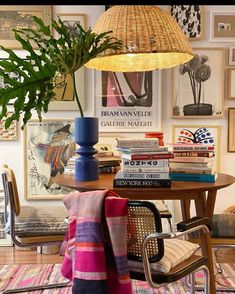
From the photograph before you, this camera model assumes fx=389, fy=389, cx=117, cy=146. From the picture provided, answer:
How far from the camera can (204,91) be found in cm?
336

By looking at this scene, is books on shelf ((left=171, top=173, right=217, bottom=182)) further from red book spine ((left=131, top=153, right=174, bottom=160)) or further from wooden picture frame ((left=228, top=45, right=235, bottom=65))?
wooden picture frame ((left=228, top=45, right=235, bottom=65))

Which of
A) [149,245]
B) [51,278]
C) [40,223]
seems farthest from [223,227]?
[51,278]

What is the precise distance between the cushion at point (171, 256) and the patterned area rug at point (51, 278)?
2.95 ft

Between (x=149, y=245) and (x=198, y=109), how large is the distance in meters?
2.06

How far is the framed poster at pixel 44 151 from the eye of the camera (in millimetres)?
3404

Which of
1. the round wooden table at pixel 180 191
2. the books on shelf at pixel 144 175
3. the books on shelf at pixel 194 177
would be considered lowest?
the round wooden table at pixel 180 191

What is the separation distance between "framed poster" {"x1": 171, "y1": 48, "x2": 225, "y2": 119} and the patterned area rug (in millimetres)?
1293

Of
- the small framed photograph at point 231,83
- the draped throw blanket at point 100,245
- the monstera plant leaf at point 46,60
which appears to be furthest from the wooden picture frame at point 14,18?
the draped throw blanket at point 100,245

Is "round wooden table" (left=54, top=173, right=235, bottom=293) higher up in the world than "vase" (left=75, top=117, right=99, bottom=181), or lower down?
lower down

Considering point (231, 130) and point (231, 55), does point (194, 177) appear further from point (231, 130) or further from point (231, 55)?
point (231, 55)

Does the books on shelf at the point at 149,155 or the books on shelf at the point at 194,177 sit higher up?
the books on shelf at the point at 149,155

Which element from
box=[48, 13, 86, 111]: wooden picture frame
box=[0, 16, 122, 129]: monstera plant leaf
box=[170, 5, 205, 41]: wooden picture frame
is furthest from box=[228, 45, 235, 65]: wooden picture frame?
box=[0, 16, 122, 129]: monstera plant leaf

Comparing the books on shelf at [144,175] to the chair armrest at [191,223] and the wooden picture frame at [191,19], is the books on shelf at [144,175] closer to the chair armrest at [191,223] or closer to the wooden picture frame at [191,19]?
the chair armrest at [191,223]

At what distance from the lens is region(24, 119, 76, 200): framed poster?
3.40 meters
